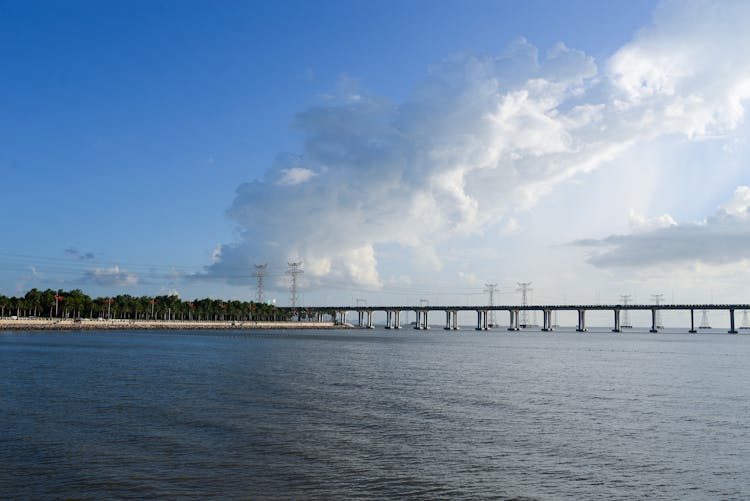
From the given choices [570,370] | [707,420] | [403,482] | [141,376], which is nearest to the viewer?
[403,482]

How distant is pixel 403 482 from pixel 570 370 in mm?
64310

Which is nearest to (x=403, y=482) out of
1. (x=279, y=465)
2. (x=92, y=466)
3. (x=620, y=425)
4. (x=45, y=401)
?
(x=279, y=465)

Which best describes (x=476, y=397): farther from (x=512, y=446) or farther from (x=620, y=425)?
(x=512, y=446)

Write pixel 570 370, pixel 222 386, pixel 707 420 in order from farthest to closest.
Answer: pixel 570 370 < pixel 222 386 < pixel 707 420

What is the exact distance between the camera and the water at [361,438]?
24906mm

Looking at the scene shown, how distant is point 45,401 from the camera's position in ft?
141

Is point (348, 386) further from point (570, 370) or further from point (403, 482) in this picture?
point (570, 370)

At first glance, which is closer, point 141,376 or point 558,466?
point 558,466

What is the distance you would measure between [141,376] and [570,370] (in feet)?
186

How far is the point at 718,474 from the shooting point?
28219mm

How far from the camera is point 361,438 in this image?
A: 3378 cm

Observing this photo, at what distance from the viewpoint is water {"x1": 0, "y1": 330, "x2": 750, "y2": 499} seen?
2491 cm

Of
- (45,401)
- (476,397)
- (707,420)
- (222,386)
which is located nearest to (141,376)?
(222,386)

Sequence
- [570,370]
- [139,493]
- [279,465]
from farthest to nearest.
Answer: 1. [570,370]
2. [279,465]
3. [139,493]
